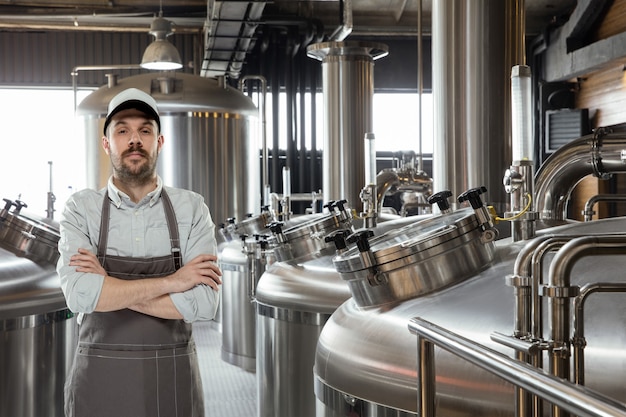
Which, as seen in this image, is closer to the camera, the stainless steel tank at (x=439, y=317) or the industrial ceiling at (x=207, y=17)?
the stainless steel tank at (x=439, y=317)

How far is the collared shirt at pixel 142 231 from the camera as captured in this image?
2.29 meters

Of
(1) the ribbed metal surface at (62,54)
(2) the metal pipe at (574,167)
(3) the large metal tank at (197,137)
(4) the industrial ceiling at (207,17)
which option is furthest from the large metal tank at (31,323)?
(1) the ribbed metal surface at (62,54)

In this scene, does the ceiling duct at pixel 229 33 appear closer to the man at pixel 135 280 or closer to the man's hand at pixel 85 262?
the man at pixel 135 280

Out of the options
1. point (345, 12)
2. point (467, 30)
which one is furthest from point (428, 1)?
point (467, 30)

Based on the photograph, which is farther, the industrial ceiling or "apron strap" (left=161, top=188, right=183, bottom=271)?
the industrial ceiling

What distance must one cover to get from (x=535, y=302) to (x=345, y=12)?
7675mm

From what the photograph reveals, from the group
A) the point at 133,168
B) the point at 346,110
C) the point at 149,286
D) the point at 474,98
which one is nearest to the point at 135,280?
the point at 149,286

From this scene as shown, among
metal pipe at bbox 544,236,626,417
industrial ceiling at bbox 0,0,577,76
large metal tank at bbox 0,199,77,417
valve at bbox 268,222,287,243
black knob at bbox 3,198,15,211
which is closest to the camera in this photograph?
metal pipe at bbox 544,236,626,417

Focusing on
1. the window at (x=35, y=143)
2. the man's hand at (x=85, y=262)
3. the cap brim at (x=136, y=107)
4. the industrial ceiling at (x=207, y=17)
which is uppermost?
the industrial ceiling at (x=207, y=17)

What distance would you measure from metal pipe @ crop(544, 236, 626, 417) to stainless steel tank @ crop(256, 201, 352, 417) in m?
2.19

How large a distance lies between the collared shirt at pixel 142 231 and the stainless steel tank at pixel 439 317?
437 mm

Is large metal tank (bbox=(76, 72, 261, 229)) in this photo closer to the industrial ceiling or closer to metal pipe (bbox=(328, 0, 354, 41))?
the industrial ceiling

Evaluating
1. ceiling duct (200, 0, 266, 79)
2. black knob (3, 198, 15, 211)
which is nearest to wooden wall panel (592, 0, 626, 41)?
ceiling duct (200, 0, 266, 79)

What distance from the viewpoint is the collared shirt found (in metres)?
2.29
